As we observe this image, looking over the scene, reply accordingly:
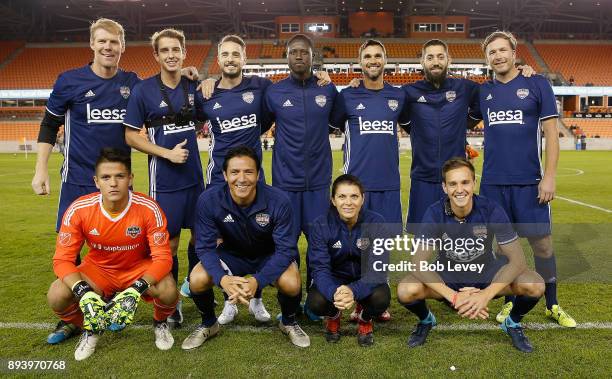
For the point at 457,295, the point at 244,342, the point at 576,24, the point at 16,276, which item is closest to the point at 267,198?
the point at 244,342

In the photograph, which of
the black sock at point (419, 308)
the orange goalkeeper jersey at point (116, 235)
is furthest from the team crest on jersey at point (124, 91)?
the black sock at point (419, 308)

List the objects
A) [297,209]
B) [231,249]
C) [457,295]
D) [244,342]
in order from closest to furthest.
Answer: [457,295], [244,342], [231,249], [297,209]

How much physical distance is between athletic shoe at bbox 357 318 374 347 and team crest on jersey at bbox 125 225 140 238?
65.5 inches

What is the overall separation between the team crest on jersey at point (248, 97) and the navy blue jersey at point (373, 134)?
29.1 inches

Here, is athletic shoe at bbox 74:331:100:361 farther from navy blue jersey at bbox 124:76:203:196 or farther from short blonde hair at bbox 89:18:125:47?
short blonde hair at bbox 89:18:125:47

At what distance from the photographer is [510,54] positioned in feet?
12.2

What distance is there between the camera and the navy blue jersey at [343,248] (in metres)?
3.32

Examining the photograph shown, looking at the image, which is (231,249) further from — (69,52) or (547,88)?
(69,52)

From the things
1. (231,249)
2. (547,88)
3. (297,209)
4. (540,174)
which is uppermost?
(547,88)

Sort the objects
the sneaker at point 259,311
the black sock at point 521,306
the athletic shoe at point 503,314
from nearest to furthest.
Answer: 1. the black sock at point 521,306
2. the athletic shoe at point 503,314
3. the sneaker at point 259,311

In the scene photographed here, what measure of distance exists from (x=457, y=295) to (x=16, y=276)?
4.28 meters

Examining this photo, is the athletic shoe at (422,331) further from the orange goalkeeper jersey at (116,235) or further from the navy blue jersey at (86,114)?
the navy blue jersey at (86,114)

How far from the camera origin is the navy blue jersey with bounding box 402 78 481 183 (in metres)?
4.10

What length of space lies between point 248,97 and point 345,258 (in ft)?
5.03
